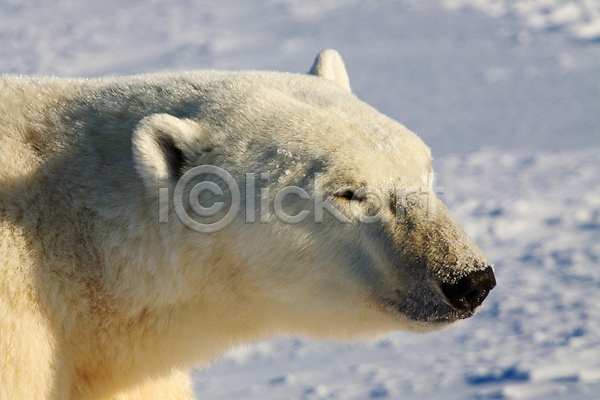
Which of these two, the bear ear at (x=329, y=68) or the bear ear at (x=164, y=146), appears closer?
the bear ear at (x=164, y=146)

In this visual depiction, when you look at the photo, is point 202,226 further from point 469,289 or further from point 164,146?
point 469,289

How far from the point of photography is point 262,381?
7430 millimetres

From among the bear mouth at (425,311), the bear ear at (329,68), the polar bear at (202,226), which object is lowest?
the bear mouth at (425,311)

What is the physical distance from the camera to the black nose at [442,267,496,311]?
8.23ft

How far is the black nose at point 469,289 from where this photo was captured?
251 cm

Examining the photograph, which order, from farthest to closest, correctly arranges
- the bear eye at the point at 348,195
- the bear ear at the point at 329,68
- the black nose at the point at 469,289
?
the bear ear at the point at 329,68
the bear eye at the point at 348,195
the black nose at the point at 469,289

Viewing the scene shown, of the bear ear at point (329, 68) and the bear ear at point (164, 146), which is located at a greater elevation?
the bear ear at point (329, 68)

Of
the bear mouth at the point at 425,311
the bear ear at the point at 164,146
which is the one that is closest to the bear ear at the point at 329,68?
the bear ear at the point at 164,146

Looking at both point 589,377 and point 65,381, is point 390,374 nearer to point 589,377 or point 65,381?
point 589,377

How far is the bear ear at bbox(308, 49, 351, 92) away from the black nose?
1.83 metres

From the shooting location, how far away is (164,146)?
2.71 m

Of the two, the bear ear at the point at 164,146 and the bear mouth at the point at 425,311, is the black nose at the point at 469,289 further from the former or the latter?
the bear ear at the point at 164,146

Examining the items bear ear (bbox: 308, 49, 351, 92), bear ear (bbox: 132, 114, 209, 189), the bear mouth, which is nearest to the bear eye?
the bear mouth

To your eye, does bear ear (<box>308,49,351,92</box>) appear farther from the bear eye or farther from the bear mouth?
the bear mouth
